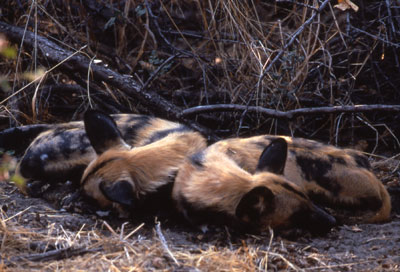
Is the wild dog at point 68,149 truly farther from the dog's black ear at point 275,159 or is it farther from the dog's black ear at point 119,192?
the dog's black ear at point 275,159

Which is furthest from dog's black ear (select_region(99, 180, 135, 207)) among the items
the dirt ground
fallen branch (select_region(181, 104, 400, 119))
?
fallen branch (select_region(181, 104, 400, 119))

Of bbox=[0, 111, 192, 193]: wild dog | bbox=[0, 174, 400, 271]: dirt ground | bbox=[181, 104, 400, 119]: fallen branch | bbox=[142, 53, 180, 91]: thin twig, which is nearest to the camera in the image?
bbox=[0, 174, 400, 271]: dirt ground

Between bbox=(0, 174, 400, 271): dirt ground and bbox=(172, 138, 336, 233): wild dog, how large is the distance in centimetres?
8

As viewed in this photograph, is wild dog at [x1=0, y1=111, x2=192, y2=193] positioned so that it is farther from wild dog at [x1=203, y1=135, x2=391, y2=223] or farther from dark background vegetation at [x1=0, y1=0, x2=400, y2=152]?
wild dog at [x1=203, y1=135, x2=391, y2=223]

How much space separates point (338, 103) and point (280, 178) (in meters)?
1.75

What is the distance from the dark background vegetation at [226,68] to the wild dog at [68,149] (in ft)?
1.60

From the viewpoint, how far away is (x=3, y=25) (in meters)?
4.82

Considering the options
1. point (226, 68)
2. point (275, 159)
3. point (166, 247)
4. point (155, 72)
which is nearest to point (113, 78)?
point (155, 72)

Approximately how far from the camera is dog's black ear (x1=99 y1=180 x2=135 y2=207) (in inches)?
124

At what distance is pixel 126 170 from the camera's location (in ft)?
10.9

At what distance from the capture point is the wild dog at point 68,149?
3941 mm

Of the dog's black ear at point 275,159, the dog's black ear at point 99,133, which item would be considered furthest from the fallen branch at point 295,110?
the dog's black ear at point 99,133

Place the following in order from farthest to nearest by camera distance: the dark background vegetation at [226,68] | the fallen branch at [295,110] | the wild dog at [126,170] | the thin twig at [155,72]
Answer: the dark background vegetation at [226,68] → the thin twig at [155,72] → the fallen branch at [295,110] → the wild dog at [126,170]

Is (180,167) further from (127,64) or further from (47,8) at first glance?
(47,8)
